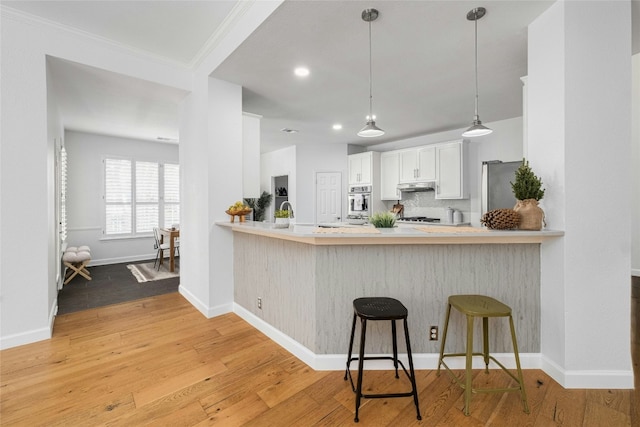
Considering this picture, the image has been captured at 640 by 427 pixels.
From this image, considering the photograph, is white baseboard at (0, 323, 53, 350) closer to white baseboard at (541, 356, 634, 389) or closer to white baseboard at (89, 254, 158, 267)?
white baseboard at (89, 254, 158, 267)

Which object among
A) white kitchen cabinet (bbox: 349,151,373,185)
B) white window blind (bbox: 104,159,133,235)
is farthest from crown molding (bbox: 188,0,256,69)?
white window blind (bbox: 104,159,133,235)

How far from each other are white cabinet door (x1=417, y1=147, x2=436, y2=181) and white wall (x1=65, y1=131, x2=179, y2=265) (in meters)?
6.05

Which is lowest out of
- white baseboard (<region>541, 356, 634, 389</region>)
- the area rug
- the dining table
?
white baseboard (<region>541, 356, 634, 389</region>)

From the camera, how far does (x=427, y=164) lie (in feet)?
18.0

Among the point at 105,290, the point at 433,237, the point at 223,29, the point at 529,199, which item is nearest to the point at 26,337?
the point at 105,290

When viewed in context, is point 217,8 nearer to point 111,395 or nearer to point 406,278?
point 406,278

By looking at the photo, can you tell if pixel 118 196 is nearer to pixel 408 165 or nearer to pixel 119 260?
pixel 119 260

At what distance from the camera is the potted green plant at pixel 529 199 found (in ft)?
6.75

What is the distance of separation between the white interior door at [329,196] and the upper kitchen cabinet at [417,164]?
5.31ft

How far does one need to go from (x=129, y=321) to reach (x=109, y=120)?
11.9 feet

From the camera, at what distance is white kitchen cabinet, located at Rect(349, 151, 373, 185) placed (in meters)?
6.39

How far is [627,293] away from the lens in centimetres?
199

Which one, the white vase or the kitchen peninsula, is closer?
the kitchen peninsula

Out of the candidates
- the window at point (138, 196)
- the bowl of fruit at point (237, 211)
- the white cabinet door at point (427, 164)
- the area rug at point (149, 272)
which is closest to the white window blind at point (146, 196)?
the window at point (138, 196)
